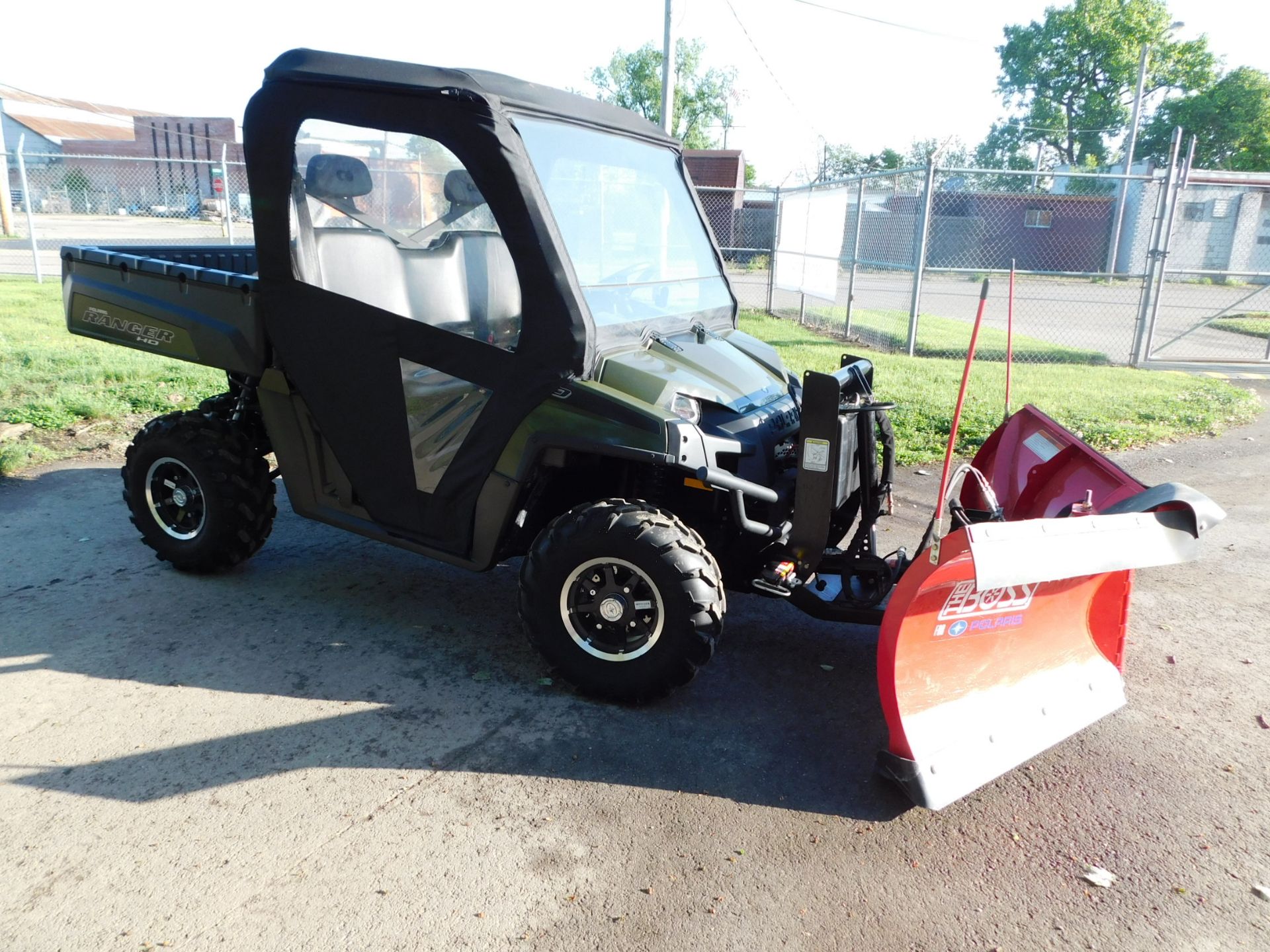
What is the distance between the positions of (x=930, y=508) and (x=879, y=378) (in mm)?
3690

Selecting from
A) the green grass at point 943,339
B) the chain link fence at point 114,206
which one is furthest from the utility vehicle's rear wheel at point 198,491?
the chain link fence at point 114,206

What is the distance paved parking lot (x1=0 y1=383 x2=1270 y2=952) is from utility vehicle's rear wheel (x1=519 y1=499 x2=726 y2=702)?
200 mm

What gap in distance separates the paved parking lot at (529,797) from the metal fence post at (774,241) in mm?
12902

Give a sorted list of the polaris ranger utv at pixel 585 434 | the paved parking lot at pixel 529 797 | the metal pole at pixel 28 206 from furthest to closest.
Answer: the metal pole at pixel 28 206 < the polaris ranger utv at pixel 585 434 < the paved parking lot at pixel 529 797

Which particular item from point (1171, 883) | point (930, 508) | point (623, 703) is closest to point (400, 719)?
point (623, 703)

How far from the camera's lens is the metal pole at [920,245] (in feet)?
37.2

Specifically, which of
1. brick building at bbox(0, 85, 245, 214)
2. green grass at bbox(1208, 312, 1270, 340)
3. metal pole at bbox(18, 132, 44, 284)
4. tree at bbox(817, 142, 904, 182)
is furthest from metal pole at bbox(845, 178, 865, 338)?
tree at bbox(817, 142, 904, 182)

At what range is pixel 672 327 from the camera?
4.48m

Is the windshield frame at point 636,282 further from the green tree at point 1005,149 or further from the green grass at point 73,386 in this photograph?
the green tree at point 1005,149

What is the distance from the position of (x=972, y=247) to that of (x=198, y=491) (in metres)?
35.4

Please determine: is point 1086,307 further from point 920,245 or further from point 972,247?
point 972,247

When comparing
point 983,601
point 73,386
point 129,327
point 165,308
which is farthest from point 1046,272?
point 73,386

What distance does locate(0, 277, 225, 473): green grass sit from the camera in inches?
286

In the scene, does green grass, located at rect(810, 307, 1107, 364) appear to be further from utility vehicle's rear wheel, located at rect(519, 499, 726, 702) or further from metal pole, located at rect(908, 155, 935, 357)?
utility vehicle's rear wheel, located at rect(519, 499, 726, 702)
